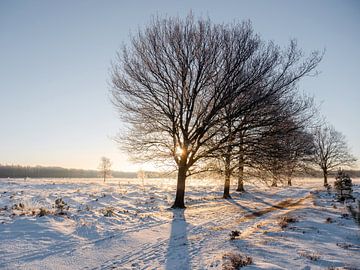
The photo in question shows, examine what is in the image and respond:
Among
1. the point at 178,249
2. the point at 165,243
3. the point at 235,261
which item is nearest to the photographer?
the point at 235,261

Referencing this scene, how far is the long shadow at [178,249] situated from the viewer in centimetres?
575

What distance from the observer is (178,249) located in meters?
6.97

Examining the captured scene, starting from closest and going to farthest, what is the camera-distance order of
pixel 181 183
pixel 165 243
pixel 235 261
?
pixel 235 261
pixel 165 243
pixel 181 183

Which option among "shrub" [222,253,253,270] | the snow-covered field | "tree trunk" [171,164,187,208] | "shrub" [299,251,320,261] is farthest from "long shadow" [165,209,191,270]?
"tree trunk" [171,164,187,208]

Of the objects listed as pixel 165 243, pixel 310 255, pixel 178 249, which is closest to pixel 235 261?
pixel 310 255

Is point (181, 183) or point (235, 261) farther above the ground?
point (181, 183)

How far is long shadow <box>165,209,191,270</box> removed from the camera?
226 inches

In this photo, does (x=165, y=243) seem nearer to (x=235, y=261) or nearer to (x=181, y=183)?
(x=235, y=261)

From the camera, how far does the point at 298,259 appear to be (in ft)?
18.2

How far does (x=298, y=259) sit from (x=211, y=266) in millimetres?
1822

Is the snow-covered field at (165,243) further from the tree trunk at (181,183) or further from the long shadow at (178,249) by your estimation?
the tree trunk at (181,183)

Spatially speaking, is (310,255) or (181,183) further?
(181,183)

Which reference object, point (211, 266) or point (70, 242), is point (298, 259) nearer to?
point (211, 266)

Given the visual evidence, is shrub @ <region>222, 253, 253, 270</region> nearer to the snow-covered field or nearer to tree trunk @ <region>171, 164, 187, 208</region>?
the snow-covered field
